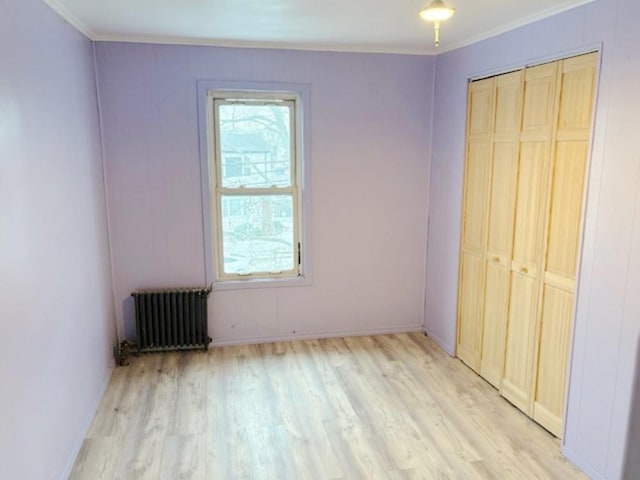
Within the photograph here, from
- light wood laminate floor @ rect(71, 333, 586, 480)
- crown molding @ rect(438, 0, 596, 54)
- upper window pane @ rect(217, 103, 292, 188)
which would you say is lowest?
light wood laminate floor @ rect(71, 333, 586, 480)

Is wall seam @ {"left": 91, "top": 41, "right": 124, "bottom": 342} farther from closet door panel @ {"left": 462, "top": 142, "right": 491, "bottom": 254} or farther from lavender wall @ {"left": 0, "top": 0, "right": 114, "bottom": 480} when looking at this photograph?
closet door panel @ {"left": 462, "top": 142, "right": 491, "bottom": 254}

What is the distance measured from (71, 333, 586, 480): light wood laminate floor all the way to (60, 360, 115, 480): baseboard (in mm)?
34

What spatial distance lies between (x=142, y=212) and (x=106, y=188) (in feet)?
1.06

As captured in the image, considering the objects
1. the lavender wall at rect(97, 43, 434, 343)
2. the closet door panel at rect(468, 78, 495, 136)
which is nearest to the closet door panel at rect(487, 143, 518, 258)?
the closet door panel at rect(468, 78, 495, 136)

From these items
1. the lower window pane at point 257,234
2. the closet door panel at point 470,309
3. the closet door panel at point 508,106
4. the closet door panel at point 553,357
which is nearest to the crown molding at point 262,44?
the closet door panel at point 508,106

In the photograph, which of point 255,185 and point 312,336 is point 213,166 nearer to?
point 255,185

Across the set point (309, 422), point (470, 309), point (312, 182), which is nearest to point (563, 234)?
point (470, 309)

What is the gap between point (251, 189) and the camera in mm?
4133

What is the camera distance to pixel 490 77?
340 centimetres

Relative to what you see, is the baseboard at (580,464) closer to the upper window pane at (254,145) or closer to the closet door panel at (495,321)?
the closet door panel at (495,321)

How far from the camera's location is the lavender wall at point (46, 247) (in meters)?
1.96

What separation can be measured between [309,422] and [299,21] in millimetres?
2600

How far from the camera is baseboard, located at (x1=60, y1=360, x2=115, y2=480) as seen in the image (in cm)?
255

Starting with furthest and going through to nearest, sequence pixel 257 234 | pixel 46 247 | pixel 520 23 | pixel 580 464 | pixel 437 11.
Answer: pixel 257 234
pixel 520 23
pixel 580 464
pixel 46 247
pixel 437 11
